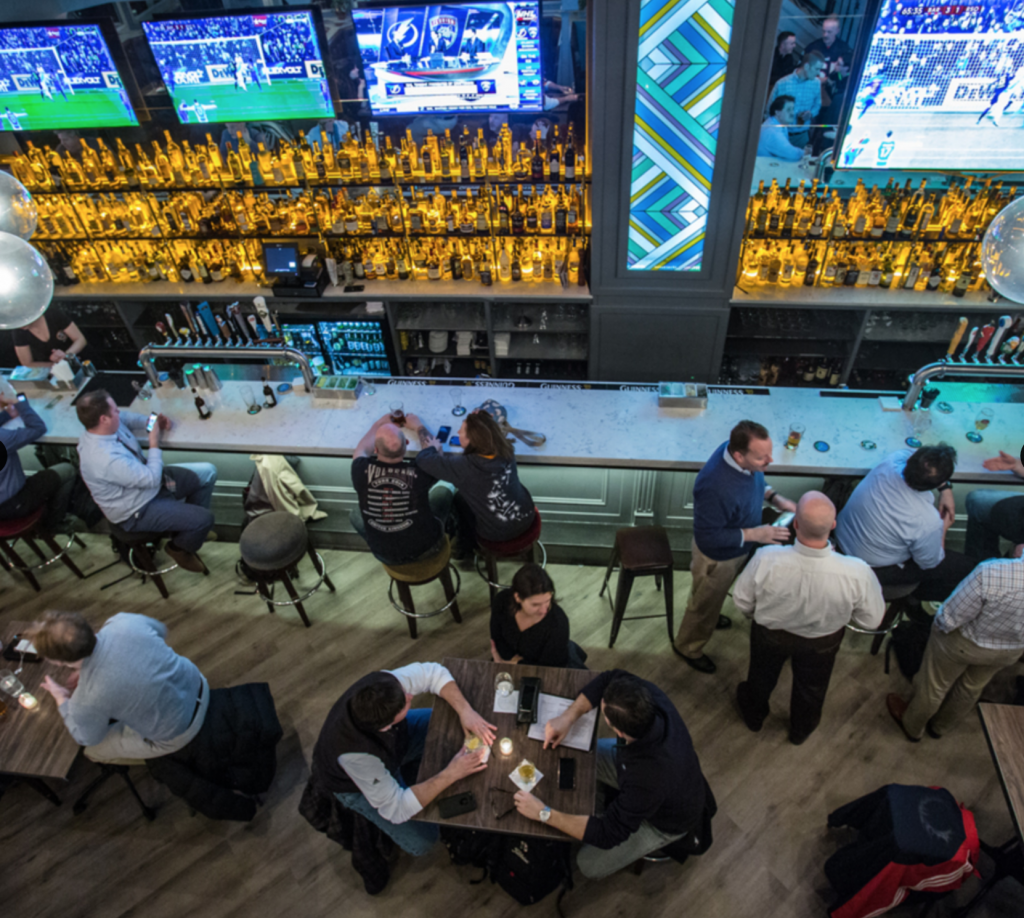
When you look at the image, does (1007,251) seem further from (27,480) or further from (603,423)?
(27,480)

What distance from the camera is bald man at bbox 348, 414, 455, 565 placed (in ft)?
9.55

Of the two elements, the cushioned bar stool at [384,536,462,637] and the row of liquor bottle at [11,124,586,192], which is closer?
the cushioned bar stool at [384,536,462,637]

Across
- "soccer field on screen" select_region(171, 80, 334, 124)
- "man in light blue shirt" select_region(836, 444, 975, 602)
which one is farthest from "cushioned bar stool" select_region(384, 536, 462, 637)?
"soccer field on screen" select_region(171, 80, 334, 124)

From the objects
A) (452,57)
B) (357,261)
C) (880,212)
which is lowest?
(357,261)

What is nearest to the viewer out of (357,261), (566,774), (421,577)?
(566,774)

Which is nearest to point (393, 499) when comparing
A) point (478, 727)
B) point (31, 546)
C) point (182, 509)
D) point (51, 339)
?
point (478, 727)

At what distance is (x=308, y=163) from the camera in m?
4.89

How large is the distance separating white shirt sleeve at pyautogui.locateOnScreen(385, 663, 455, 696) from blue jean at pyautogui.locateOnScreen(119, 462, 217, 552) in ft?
5.83

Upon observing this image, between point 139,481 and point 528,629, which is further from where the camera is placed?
point 139,481

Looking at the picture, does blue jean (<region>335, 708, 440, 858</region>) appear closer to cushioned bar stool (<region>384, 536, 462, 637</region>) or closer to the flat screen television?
cushioned bar stool (<region>384, 536, 462, 637</region>)

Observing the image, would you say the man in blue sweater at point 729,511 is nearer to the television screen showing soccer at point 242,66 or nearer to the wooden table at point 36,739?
the wooden table at point 36,739

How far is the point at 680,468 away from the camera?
132 inches

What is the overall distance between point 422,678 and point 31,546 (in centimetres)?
326

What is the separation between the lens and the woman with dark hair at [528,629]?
8.41 feet
